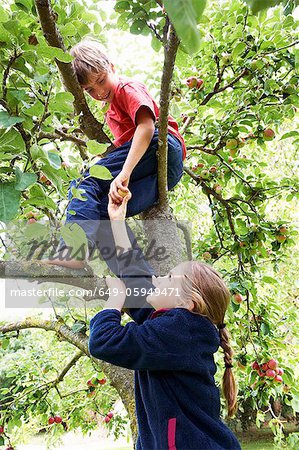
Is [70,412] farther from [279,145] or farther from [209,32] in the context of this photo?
[279,145]

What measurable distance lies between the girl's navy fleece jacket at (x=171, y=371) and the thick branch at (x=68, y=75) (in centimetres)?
57

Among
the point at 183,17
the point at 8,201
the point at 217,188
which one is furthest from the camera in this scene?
the point at 217,188

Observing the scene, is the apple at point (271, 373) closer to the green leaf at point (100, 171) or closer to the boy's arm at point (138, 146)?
the boy's arm at point (138, 146)

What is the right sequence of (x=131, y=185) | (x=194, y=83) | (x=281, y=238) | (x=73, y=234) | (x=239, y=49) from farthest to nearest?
(x=281, y=238) → (x=194, y=83) → (x=239, y=49) → (x=131, y=185) → (x=73, y=234)

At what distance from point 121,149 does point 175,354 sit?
0.76 m

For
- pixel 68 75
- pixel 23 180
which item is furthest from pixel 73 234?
pixel 68 75

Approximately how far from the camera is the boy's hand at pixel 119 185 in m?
1.41

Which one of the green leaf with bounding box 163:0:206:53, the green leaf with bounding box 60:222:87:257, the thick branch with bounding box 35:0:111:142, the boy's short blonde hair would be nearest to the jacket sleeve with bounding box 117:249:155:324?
the green leaf with bounding box 60:222:87:257

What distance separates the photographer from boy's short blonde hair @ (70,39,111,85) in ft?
4.97

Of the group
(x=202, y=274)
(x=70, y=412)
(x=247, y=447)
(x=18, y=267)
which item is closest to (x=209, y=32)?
(x=202, y=274)

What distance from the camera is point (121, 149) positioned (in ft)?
5.28

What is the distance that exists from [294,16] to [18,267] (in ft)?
4.97

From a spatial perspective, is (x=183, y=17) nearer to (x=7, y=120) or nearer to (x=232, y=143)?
(x=7, y=120)

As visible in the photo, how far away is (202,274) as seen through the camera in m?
1.35
